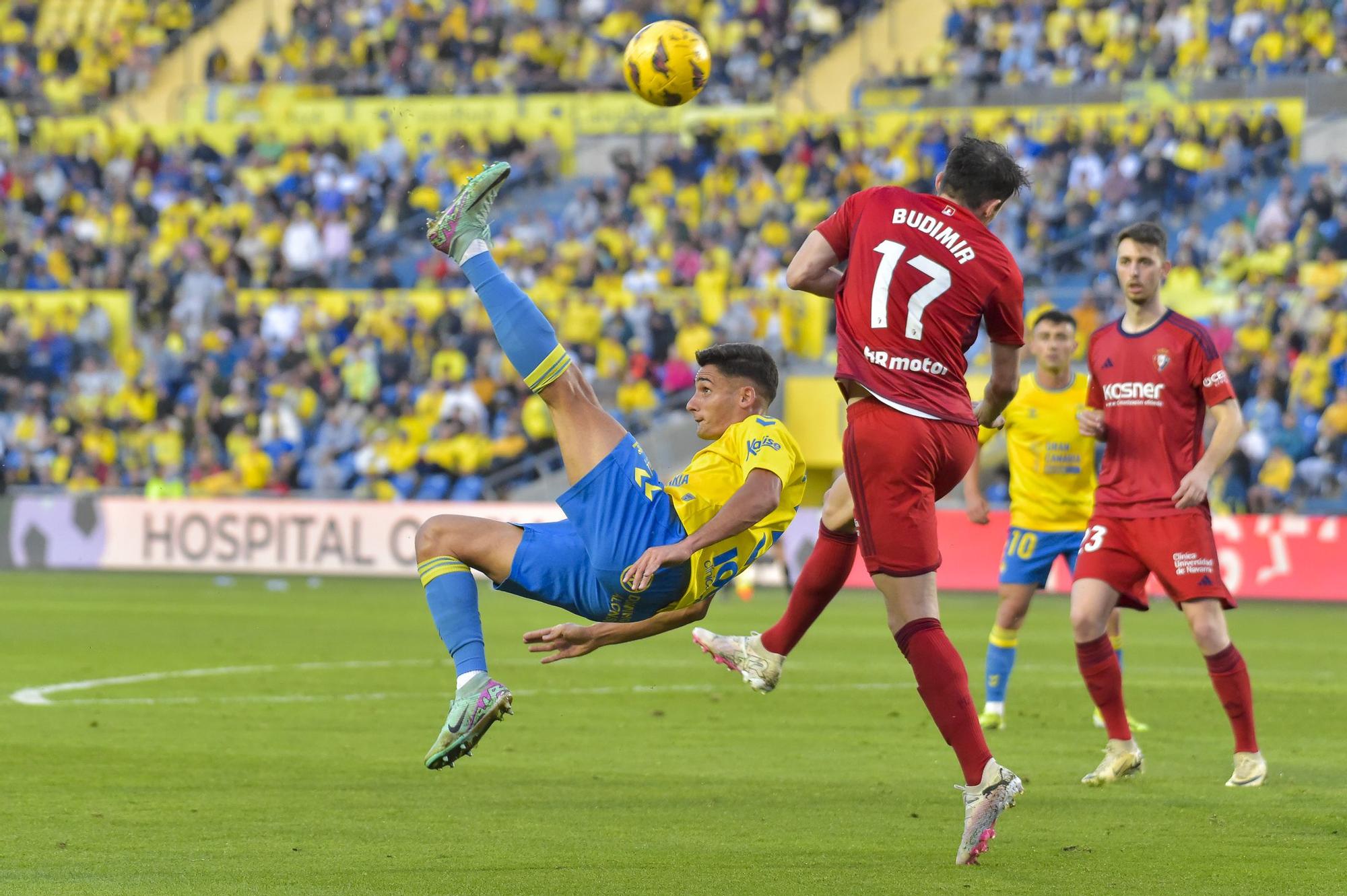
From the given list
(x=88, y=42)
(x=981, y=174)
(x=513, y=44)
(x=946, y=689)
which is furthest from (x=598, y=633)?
(x=88, y=42)

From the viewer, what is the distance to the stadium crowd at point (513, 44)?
3253 centimetres

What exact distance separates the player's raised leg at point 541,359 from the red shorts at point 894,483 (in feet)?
3.00

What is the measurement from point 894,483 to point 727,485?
0.69m

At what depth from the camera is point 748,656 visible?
7.52 m

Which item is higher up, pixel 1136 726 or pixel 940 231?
pixel 940 231

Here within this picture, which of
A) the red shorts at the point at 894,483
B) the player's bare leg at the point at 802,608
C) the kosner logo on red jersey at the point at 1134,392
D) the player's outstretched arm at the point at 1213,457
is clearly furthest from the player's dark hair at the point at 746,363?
the kosner logo on red jersey at the point at 1134,392

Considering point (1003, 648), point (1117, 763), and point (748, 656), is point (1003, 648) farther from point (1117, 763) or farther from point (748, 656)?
point (748, 656)

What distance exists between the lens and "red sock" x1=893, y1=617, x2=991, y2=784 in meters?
6.82

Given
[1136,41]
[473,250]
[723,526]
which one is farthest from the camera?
[1136,41]

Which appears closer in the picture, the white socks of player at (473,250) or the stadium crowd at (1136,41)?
the white socks of player at (473,250)

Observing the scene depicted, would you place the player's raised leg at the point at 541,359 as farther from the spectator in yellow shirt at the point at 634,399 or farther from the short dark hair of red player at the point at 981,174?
the spectator in yellow shirt at the point at 634,399

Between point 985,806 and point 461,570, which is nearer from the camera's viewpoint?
point 985,806

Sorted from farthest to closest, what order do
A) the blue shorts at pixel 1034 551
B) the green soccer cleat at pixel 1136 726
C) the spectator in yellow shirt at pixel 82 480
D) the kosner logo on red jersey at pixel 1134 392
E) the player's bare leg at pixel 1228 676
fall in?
the spectator in yellow shirt at pixel 82 480 → the blue shorts at pixel 1034 551 → the green soccer cleat at pixel 1136 726 → the kosner logo on red jersey at pixel 1134 392 → the player's bare leg at pixel 1228 676

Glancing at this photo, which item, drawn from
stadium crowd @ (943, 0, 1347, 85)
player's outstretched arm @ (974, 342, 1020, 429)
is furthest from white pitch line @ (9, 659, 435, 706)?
stadium crowd @ (943, 0, 1347, 85)
